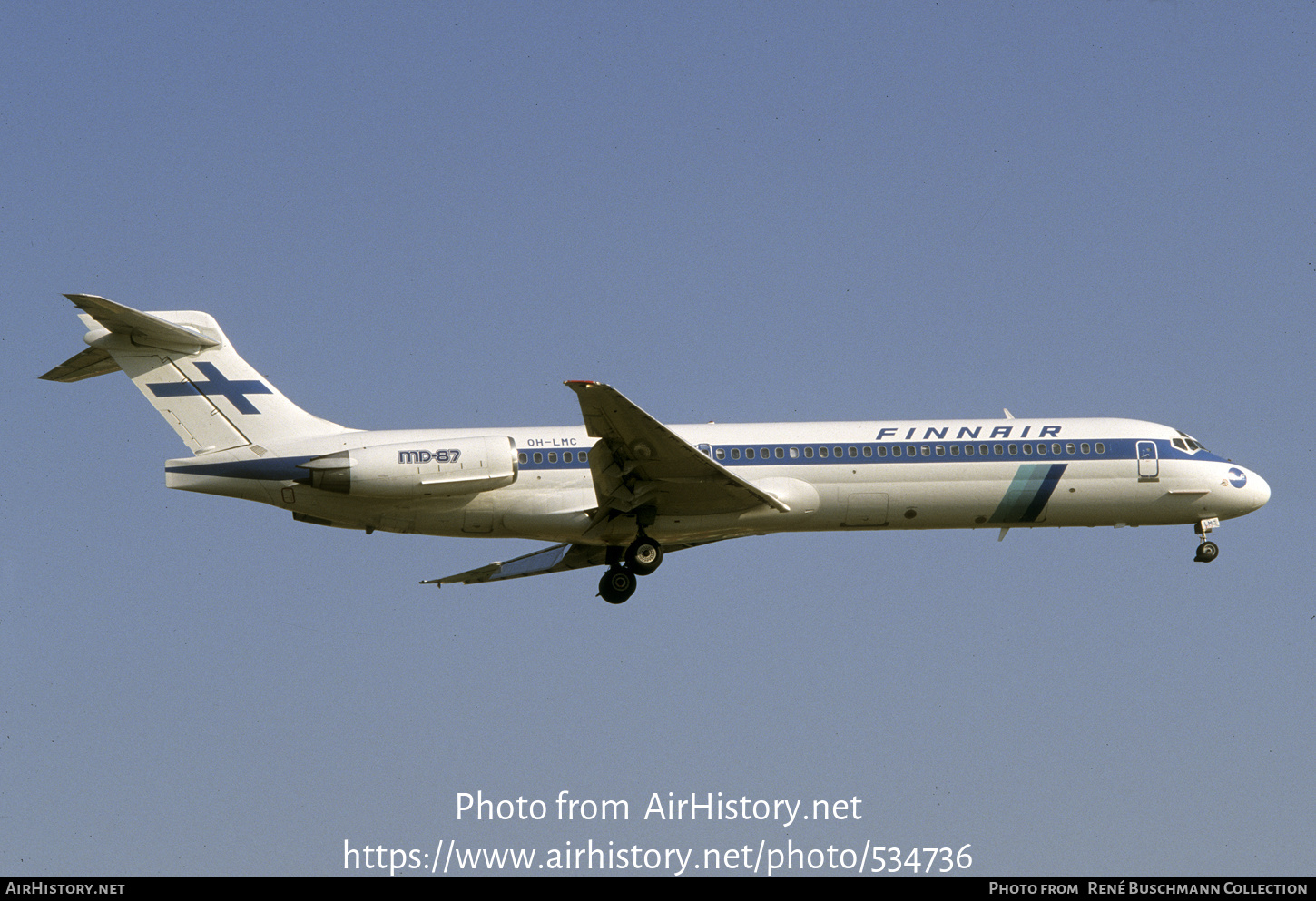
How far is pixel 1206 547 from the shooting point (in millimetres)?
28844

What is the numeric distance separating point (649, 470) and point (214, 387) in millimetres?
7600

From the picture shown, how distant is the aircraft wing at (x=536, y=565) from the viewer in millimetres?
29875

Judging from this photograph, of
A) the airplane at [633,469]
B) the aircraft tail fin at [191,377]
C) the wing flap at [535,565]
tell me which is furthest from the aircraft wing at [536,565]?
the aircraft tail fin at [191,377]

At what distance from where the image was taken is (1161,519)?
28.6 metres

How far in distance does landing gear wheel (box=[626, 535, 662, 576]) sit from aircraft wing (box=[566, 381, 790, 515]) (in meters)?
0.69

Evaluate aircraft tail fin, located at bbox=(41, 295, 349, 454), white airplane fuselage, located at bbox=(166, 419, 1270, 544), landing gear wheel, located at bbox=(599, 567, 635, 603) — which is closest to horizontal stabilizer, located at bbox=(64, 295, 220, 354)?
aircraft tail fin, located at bbox=(41, 295, 349, 454)

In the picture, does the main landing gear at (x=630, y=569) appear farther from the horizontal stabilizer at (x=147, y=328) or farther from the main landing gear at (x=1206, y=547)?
the main landing gear at (x=1206, y=547)

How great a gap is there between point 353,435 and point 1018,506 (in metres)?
12.1

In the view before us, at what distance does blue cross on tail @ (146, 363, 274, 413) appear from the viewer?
83.6 feet

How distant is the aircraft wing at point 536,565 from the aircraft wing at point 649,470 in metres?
3.74

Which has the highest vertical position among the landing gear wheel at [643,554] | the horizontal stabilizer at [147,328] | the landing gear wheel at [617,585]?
the horizontal stabilizer at [147,328]
